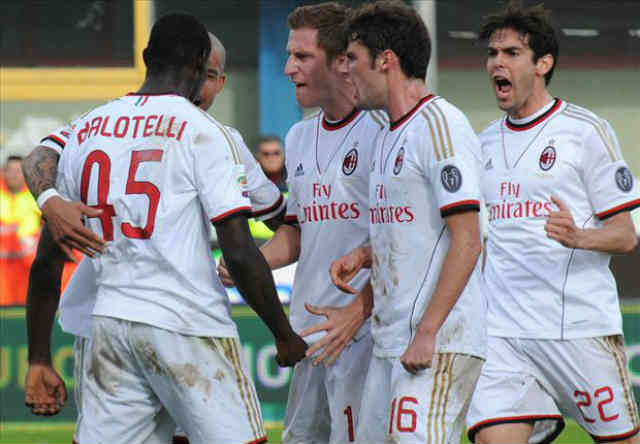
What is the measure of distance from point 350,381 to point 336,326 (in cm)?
29

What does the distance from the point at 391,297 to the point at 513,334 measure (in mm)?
A: 1100

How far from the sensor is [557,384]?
509 cm

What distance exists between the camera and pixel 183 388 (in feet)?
12.8

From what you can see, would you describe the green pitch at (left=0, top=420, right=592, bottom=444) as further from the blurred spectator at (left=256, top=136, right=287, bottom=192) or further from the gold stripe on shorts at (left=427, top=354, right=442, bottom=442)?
the gold stripe on shorts at (left=427, top=354, right=442, bottom=442)

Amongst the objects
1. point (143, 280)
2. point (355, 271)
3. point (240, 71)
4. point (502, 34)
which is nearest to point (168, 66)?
point (143, 280)

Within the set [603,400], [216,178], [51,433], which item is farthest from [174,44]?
[51,433]

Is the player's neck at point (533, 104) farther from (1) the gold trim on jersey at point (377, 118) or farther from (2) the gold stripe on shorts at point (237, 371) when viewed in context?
(2) the gold stripe on shorts at point (237, 371)

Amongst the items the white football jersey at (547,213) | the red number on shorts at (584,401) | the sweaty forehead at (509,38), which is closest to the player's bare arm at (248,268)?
the white football jersey at (547,213)

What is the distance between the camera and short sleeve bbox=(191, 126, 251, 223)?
3889mm

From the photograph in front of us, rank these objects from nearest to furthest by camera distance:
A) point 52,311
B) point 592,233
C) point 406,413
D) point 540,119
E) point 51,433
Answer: point 406,413
point 52,311
point 592,233
point 540,119
point 51,433

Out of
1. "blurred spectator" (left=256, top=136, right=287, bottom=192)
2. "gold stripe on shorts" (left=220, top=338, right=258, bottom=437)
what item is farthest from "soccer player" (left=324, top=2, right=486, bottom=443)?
"blurred spectator" (left=256, top=136, right=287, bottom=192)

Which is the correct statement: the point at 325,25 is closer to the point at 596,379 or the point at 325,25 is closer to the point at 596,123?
the point at 596,123

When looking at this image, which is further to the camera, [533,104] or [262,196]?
[533,104]

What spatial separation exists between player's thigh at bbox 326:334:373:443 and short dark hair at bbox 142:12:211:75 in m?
1.29
